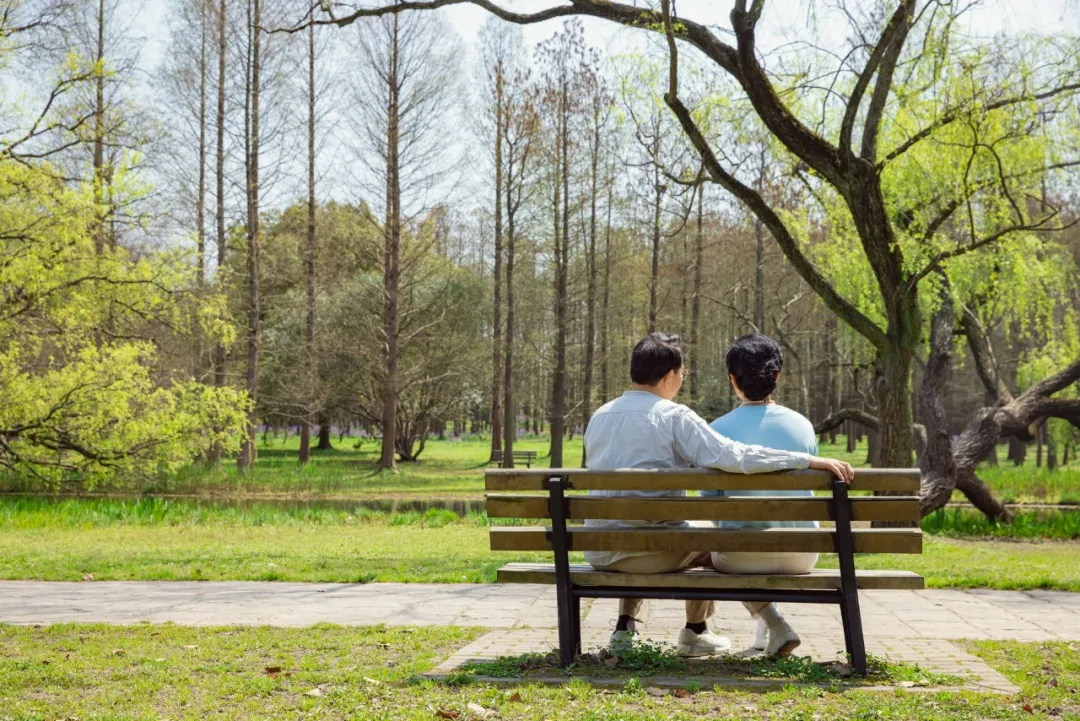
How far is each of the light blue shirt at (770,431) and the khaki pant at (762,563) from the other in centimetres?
16

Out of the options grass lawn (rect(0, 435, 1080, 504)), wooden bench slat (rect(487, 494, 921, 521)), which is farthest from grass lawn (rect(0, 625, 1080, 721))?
grass lawn (rect(0, 435, 1080, 504))

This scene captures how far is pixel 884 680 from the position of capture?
168 inches

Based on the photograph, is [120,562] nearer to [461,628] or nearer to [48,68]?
[461,628]

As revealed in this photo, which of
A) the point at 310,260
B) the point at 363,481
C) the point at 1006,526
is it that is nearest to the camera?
the point at 1006,526

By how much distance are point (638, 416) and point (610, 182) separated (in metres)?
29.1

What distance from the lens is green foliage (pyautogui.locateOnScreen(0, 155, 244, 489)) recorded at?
1719 centimetres

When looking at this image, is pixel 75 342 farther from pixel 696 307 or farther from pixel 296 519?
pixel 696 307

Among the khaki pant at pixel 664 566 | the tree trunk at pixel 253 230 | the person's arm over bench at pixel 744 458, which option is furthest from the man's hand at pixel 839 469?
the tree trunk at pixel 253 230

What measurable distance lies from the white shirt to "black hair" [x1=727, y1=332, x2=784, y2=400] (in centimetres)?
32

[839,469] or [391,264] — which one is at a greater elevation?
[391,264]

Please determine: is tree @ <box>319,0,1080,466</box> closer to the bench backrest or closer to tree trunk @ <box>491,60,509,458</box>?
the bench backrest

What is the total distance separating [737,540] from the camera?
4.38 meters

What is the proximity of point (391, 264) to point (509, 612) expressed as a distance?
1056 inches

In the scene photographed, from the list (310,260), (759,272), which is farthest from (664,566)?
(759,272)
